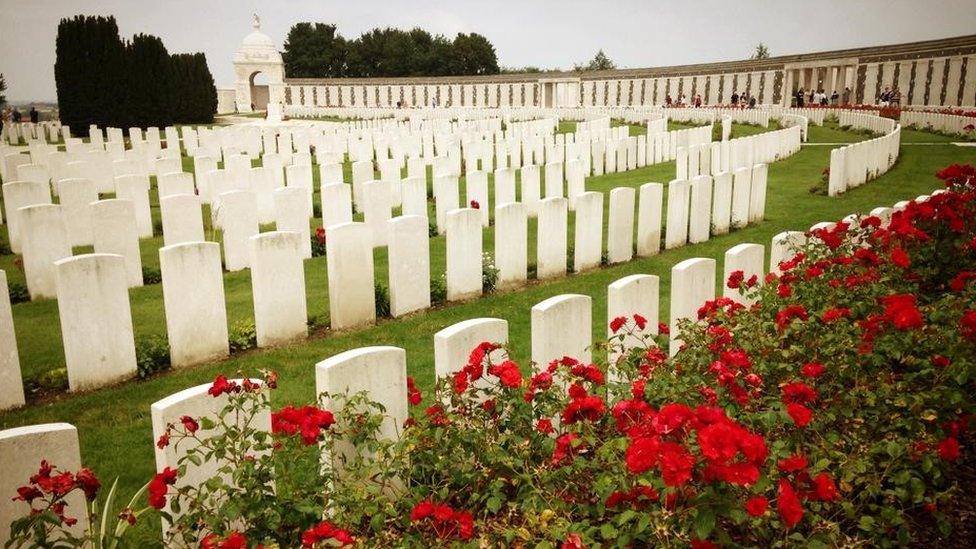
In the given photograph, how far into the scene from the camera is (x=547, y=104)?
187ft

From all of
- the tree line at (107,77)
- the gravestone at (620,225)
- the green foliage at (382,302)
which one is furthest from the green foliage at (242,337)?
the tree line at (107,77)

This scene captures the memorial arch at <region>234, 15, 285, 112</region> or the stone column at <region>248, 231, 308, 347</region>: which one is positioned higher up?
the memorial arch at <region>234, 15, 285, 112</region>

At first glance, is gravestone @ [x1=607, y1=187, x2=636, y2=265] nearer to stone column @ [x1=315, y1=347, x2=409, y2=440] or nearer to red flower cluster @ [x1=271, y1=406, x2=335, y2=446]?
stone column @ [x1=315, y1=347, x2=409, y2=440]

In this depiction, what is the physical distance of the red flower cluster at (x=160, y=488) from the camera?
197 centimetres

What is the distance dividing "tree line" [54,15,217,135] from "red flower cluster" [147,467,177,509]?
32.8 m

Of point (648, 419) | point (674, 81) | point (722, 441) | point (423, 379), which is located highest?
point (674, 81)

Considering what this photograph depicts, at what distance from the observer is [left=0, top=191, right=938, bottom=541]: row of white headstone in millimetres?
2262

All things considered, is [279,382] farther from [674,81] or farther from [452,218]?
[674,81]

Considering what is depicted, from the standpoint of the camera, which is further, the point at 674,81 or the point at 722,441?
the point at 674,81

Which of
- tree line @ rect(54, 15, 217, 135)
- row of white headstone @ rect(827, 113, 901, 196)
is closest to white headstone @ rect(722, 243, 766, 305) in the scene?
row of white headstone @ rect(827, 113, 901, 196)

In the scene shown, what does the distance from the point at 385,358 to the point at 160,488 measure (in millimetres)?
1030

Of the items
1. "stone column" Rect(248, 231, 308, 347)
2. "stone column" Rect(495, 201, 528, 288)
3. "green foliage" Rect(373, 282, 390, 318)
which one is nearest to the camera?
"stone column" Rect(248, 231, 308, 347)

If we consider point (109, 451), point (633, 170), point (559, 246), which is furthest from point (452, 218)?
point (633, 170)

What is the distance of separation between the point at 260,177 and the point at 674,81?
4848cm
